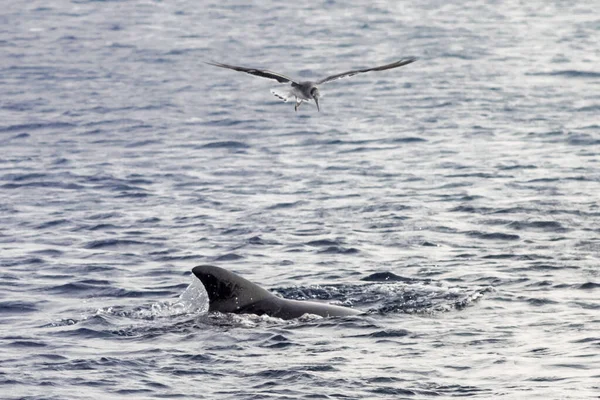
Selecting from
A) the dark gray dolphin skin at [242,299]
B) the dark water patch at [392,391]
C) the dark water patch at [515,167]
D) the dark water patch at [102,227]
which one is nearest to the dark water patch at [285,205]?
the dark water patch at [102,227]

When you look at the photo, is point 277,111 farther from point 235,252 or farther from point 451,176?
point 235,252

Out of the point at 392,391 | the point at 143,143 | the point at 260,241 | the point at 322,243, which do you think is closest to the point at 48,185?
the point at 143,143

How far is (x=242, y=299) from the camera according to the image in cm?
1820

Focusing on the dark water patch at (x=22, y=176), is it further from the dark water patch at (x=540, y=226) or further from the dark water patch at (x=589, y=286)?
the dark water patch at (x=589, y=286)

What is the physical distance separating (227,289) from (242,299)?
0.25 meters

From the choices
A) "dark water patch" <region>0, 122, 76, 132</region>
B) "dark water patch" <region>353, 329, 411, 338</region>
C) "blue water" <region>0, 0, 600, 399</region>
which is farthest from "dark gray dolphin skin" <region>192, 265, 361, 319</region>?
"dark water patch" <region>0, 122, 76, 132</region>

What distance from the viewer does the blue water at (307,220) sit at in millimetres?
16172

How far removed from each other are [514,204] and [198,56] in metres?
26.7

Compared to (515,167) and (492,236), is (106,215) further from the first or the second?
(515,167)

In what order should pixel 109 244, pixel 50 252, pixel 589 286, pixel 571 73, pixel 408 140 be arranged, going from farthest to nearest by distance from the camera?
pixel 571 73 < pixel 408 140 < pixel 109 244 < pixel 50 252 < pixel 589 286

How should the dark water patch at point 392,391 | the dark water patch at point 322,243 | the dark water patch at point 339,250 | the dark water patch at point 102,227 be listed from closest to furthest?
the dark water patch at point 392,391
the dark water patch at point 339,250
the dark water patch at point 322,243
the dark water patch at point 102,227

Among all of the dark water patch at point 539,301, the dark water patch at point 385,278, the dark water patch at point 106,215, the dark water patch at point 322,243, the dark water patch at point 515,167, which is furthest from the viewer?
the dark water patch at point 515,167

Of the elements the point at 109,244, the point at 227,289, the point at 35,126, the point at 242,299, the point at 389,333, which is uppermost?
the point at 227,289

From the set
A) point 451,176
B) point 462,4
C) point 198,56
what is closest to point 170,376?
point 451,176
